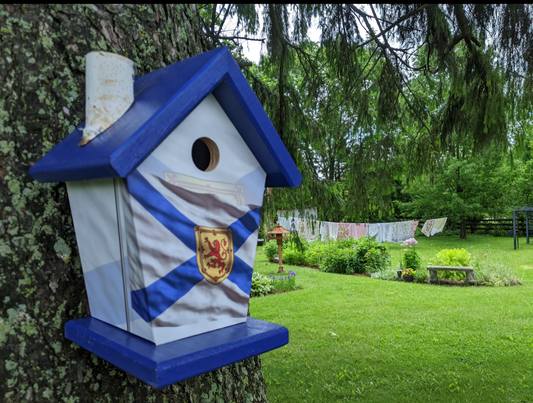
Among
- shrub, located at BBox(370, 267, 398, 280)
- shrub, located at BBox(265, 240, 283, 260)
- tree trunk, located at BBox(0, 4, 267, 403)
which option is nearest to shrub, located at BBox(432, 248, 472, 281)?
shrub, located at BBox(370, 267, 398, 280)

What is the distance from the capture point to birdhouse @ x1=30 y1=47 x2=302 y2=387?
91cm

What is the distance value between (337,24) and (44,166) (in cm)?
305

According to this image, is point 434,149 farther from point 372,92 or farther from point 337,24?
point 337,24

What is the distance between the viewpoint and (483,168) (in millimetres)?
18844

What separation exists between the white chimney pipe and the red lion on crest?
374 millimetres

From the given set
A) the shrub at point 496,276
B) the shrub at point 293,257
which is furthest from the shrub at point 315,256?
the shrub at point 496,276

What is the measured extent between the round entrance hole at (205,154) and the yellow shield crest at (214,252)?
17 cm

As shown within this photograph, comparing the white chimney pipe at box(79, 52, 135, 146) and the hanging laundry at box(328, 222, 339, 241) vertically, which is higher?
the white chimney pipe at box(79, 52, 135, 146)

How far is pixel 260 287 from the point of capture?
8.04 meters

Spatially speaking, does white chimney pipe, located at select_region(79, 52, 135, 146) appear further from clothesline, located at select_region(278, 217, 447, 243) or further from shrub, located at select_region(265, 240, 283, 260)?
shrub, located at select_region(265, 240, 283, 260)

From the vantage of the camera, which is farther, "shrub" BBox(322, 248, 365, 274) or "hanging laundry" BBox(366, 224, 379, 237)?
"hanging laundry" BBox(366, 224, 379, 237)

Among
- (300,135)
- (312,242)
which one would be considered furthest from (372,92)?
(312,242)

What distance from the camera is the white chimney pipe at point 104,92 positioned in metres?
0.98

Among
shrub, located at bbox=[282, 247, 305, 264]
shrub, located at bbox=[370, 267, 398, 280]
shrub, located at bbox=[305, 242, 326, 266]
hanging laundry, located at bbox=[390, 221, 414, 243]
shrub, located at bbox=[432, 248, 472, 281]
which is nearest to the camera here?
shrub, located at bbox=[432, 248, 472, 281]
